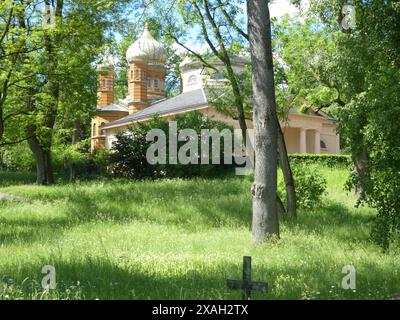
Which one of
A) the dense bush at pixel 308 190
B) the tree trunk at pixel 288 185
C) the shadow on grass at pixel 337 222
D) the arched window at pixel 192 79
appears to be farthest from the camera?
the arched window at pixel 192 79

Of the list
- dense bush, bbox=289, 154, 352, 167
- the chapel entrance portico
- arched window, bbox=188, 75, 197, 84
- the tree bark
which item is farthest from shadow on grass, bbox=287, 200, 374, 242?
arched window, bbox=188, 75, 197, 84

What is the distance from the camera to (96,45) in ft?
70.1

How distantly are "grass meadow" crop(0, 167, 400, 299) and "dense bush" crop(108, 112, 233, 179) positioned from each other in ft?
22.6

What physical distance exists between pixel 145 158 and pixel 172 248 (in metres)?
16.8

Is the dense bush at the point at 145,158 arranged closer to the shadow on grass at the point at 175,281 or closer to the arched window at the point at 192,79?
the shadow on grass at the point at 175,281

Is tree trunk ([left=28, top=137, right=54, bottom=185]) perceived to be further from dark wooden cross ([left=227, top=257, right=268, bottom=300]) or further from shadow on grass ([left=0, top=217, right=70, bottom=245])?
dark wooden cross ([left=227, top=257, right=268, bottom=300])

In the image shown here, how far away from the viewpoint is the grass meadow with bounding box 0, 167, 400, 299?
6.50 m

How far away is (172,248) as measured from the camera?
9906 mm

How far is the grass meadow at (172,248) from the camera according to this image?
21.3 ft

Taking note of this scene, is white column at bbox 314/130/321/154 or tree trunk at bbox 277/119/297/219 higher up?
white column at bbox 314/130/321/154

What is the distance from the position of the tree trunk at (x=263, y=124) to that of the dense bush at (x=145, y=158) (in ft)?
47.9

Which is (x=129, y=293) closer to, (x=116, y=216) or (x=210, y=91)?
(x=116, y=216)

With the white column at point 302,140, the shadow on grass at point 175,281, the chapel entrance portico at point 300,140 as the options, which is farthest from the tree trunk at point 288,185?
the chapel entrance portico at point 300,140
